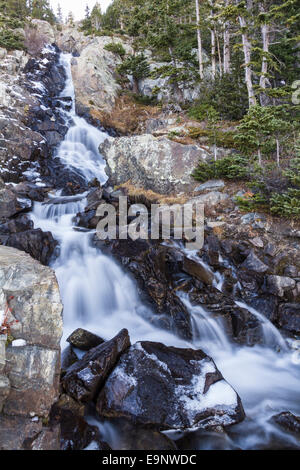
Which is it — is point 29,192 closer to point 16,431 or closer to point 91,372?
point 91,372

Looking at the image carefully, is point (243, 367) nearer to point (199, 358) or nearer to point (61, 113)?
point (199, 358)

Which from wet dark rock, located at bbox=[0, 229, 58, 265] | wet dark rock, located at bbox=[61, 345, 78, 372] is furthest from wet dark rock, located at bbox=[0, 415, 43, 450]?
wet dark rock, located at bbox=[0, 229, 58, 265]

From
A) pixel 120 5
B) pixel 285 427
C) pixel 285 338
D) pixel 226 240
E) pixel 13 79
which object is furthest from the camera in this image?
pixel 120 5

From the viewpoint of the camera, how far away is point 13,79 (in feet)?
70.9

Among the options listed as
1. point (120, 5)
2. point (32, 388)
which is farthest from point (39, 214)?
point (120, 5)

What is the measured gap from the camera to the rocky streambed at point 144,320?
4309mm

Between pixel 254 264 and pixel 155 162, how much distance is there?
22.4ft

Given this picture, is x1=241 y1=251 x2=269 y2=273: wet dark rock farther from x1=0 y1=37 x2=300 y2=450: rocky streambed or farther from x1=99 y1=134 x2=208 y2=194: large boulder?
x1=99 y1=134 x2=208 y2=194: large boulder

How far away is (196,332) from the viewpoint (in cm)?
757

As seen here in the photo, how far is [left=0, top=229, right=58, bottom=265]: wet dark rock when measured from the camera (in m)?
9.10

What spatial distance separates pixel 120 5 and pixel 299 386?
47001 mm

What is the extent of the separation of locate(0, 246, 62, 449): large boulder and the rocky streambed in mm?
18

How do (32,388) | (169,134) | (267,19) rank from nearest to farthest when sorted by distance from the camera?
(32,388) < (267,19) < (169,134)

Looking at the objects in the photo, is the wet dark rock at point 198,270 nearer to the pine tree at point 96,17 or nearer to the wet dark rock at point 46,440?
the wet dark rock at point 46,440
